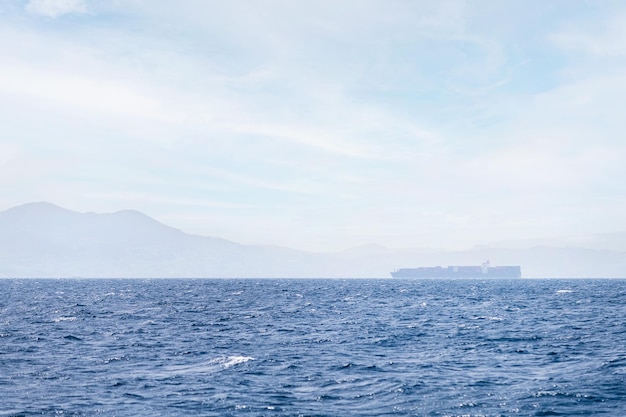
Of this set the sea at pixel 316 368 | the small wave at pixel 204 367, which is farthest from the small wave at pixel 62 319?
the small wave at pixel 204 367

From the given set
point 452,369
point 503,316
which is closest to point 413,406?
point 452,369

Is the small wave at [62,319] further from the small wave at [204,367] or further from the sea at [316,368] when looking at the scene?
the small wave at [204,367]

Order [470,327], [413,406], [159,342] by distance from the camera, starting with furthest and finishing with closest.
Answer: [470,327], [159,342], [413,406]

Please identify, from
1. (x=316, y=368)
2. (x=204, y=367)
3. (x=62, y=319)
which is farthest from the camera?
(x=62, y=319)

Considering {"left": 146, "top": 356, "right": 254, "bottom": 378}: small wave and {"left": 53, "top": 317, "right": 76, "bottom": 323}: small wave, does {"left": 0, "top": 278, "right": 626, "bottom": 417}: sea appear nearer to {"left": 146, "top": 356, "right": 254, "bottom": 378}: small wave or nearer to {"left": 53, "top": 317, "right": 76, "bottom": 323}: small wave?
{"left": 146, "top": 356, "right": 254, "bottom": 378}: small wave

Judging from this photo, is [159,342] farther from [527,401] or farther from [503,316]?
[503,316]

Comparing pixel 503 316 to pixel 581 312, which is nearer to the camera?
pixel 503 316

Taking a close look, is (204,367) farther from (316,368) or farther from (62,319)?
(62,319)

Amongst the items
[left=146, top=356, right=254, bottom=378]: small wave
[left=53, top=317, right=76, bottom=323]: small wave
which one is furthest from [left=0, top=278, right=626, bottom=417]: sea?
[left=53, top=317, right=76, bottom=323]: small wave

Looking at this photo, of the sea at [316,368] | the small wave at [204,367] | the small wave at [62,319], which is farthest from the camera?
the small wave at [62,319]

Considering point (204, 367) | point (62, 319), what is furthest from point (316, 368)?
point (62, 319)

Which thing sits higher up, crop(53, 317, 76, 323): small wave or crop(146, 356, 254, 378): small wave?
crop(146, 356, 254, 378): small wave

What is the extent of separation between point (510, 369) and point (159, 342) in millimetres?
33742

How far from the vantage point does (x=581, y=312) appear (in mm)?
88500
